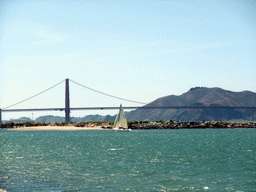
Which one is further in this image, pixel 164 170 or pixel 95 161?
pixel 95 161

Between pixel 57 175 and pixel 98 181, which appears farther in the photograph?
pixel 57 175

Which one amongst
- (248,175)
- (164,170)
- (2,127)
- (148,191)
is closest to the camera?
(148,191)

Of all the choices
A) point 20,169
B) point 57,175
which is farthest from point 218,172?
point 20,169

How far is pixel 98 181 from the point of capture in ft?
73.9

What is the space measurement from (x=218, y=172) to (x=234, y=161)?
270 inches

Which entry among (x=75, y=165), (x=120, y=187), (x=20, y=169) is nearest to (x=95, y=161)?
(x=75, y=165)

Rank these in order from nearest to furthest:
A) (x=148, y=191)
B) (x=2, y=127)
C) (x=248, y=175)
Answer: (x=148, y=191)
(x=248, y=175)
(x=2, y=127)

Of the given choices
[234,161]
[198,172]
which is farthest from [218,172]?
[234,161]

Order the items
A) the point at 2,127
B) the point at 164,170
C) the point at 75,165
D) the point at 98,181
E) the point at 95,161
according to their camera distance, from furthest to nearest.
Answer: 1. the point at 2,127
2. the point at 95,161
3. the point at 75,165
4. the point at 164,170
5. the point at 98,181

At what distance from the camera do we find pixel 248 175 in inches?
959

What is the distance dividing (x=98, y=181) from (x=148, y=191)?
424 cm

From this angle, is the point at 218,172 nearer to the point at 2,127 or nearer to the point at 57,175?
the point at 57,175

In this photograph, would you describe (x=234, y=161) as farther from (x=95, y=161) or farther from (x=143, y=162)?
(x=95, y=161)

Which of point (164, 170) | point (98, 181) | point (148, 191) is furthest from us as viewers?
point (164, 170)
